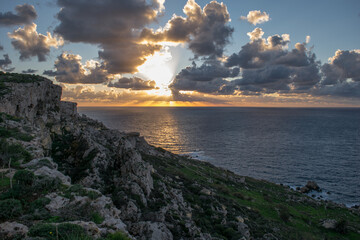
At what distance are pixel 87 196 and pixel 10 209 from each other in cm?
392

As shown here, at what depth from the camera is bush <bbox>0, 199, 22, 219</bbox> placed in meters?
10.4

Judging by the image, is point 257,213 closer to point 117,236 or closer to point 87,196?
point 87,196

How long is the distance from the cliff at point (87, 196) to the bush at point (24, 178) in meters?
0.05

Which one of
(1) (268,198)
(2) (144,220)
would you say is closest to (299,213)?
(1) (268,198)

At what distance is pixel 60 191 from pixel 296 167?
102995mm

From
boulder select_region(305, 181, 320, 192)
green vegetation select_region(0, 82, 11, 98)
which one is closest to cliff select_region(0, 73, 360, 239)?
green vegetation select_region(0, 82, 11, 98)

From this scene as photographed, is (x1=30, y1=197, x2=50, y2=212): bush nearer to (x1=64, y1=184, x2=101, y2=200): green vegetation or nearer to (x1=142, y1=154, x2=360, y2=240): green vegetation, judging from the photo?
(x1=64, y1=184, x2=101, y2=200): green vegetation

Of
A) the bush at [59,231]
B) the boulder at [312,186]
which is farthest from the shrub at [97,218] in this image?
the boulder at [312,186]

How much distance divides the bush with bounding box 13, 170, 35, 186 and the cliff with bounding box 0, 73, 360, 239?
5 cm

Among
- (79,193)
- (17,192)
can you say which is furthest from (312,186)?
(17,192)

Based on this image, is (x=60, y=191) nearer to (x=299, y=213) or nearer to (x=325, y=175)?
(x=299, y=213)

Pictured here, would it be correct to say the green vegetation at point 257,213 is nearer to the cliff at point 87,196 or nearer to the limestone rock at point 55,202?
the cliff at point 87,196

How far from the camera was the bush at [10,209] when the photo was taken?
10.4 meters

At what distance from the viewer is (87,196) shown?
13.4m
